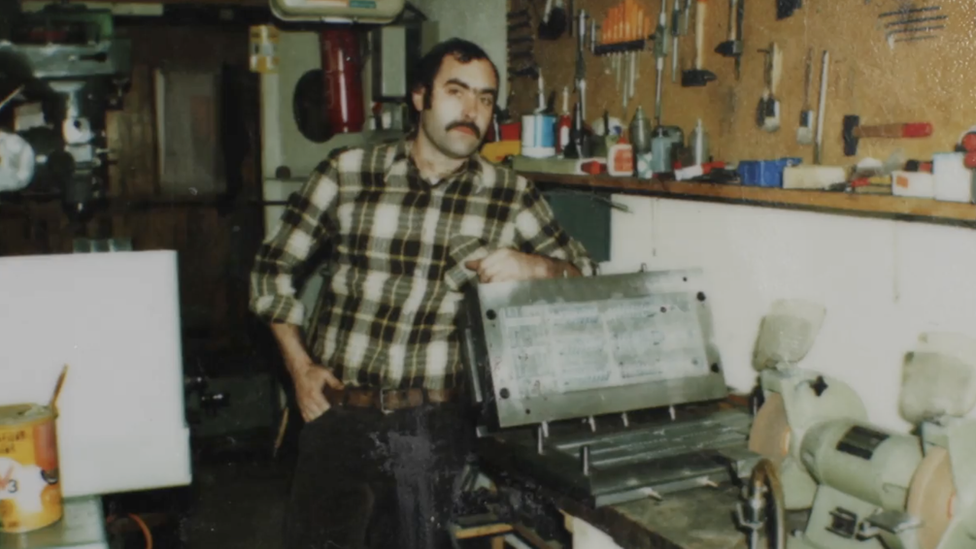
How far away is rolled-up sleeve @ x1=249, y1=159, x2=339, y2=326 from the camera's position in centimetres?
221

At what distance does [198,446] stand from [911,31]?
3642 mm

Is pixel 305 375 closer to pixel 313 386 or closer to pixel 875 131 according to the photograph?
pixel 313 386

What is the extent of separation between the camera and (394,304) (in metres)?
2.13

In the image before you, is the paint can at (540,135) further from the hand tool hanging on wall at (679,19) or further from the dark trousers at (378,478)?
the dark trousers at (378,478)

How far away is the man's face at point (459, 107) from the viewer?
216 cm

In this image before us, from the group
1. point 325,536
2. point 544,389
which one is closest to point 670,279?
point 544,389

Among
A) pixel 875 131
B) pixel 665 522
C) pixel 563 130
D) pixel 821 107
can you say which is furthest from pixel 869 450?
pixel 563 130

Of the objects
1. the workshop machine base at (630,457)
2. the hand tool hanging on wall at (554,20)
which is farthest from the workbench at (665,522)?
the hand tool hanging on wall at (554,20)

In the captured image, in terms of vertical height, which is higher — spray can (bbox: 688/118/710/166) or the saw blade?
spray can (bbox: 688/118/710/166)

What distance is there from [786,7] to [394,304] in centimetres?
115

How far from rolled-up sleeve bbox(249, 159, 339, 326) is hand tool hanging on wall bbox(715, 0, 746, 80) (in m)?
1.03

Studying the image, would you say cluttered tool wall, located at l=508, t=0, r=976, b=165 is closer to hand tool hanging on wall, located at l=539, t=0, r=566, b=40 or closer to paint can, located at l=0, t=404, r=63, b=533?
hand tool hanging on wall, located at l=539, t=0, r=566, b=40

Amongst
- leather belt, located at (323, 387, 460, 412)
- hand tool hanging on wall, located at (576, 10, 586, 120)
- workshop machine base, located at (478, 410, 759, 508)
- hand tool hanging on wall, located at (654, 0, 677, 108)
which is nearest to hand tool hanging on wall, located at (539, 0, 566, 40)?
hand tool hanging on wall, located at (576, 10, 586, 120)

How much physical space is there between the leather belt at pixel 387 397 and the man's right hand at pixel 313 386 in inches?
0.6
